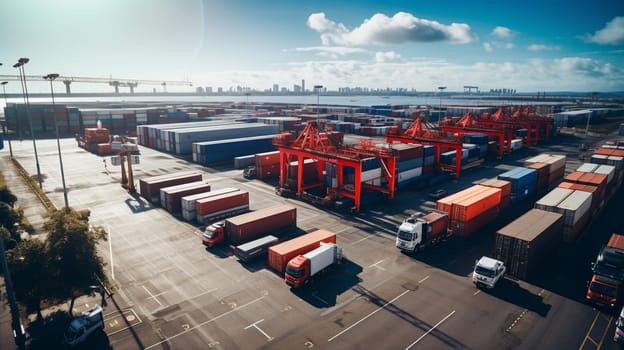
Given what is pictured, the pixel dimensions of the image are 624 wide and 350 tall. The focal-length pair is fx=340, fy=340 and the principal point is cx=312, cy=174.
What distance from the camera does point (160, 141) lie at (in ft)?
285

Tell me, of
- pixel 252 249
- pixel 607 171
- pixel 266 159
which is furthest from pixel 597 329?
pixel 266 159

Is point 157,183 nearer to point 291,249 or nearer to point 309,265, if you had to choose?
point 291,249

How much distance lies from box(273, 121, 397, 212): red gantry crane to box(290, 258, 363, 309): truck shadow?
14.4m

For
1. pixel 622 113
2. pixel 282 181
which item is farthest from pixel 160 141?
pixel 622 113

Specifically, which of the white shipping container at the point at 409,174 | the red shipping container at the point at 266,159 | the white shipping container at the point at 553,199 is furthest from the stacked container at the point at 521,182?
the red shipping container at the point at 266,159

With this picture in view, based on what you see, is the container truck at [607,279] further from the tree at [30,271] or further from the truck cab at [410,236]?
the tree at [30,271]

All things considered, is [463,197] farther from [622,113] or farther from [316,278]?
[622,113]

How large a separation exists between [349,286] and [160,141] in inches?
2970

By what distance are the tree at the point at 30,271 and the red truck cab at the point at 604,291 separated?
3512cm

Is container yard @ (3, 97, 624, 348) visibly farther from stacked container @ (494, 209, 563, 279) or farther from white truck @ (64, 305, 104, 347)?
white truck @ (64, 305, 104, 347)

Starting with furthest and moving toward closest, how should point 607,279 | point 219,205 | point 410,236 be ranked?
point 219,205, point 410,236, point 607,279

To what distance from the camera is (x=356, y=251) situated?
32.3 metres

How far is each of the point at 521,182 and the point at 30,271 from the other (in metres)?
51.6

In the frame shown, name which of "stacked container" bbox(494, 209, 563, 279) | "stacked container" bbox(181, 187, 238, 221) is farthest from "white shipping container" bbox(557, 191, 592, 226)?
"stacked container" bbox(181, 187, 238, 221)
